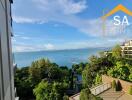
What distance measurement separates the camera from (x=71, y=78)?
39125 millimetres

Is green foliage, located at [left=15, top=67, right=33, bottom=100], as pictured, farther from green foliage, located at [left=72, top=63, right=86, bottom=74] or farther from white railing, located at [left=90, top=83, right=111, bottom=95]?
white railing, located at [left=90, top=83, right=111, bottom=95]

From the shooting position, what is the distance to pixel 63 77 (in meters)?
38.0

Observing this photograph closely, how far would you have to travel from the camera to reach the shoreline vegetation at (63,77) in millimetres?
25241

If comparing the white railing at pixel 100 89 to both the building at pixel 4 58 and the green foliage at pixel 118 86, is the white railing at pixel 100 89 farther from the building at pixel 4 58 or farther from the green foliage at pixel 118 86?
the building at pixel 4 58

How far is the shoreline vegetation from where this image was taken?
25.2 metres

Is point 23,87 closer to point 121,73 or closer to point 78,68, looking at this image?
point 121,73

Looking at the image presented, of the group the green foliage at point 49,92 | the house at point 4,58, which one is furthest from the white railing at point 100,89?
the house at point 4,58

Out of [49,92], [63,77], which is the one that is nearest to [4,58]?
[49,92]

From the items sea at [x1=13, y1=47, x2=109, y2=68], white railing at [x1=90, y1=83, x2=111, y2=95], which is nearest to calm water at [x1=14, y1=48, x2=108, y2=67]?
sea at [x1=13, y1=47, x2=109, y2=68]

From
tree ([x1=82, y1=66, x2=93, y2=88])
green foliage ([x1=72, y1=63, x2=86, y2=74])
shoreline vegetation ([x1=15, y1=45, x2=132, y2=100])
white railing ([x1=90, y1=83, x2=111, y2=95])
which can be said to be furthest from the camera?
green foliage ([x1=72, y1=63, x2=86, y2=74])

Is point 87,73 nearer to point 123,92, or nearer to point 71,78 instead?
point 71,78

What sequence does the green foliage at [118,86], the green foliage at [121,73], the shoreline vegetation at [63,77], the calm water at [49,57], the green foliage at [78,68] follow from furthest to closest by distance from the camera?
the calm water at [49,57]
the green foliage at [78,68]
the shoreline vegetation at [63,77]
the green foliage at [121,73]
the green foliage at [118,86]

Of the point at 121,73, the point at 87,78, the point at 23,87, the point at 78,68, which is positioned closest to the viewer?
the point at 121,73

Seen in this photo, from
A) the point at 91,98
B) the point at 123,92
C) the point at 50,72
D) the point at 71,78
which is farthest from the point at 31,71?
the point at 91,98
